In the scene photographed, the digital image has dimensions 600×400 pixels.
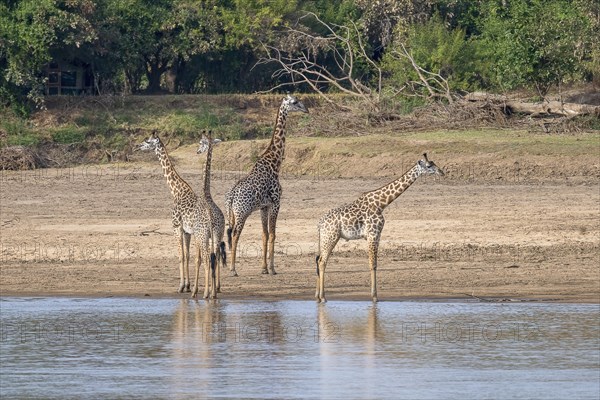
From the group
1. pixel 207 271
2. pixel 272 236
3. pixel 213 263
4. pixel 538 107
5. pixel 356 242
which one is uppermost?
pixel 538 107

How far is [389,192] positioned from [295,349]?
3118mm

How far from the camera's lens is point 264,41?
3656cm

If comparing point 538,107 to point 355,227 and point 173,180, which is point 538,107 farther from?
point 355,227

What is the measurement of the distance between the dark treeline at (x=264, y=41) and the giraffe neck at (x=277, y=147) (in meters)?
11.8

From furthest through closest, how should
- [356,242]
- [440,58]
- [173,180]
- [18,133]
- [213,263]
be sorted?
[440,58], [18,133], [356,242], [173,180], [213,263]

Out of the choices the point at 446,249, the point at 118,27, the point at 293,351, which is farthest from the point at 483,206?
the point at 118,27

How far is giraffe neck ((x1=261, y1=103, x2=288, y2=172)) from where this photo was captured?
681 inches

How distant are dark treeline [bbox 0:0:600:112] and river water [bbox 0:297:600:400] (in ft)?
53.5

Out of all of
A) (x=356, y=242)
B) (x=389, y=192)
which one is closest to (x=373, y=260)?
(x=389, y=192)

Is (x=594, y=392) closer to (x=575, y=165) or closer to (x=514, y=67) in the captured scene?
(x=575, y=165)

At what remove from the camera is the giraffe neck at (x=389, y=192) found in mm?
14508

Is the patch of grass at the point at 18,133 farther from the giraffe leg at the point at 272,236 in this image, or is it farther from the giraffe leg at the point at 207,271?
the giraffe leg at the point at 207,271

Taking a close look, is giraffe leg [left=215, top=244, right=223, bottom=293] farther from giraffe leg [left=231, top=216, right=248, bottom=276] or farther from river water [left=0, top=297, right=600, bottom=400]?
giraffe leg [left=231, top=216, right=248, bottom=276]

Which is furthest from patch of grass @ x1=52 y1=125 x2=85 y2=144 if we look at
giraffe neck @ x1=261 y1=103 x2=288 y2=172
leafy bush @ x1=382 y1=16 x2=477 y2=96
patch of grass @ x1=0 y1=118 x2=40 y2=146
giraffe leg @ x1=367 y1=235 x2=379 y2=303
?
giraffe leg @ x1=367 y1=235 x2=379 y2=303
